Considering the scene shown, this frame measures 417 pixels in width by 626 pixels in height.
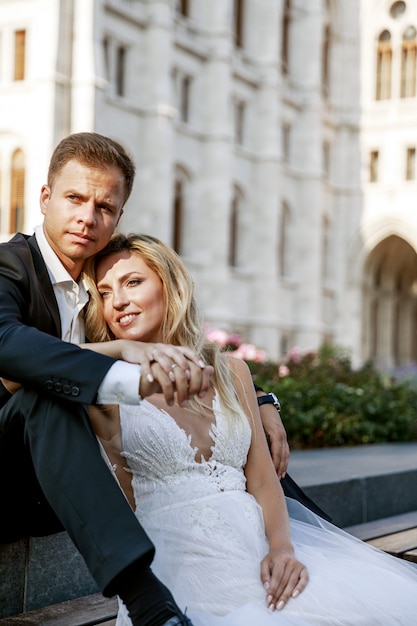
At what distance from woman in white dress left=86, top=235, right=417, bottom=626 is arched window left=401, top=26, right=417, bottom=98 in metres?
28.7

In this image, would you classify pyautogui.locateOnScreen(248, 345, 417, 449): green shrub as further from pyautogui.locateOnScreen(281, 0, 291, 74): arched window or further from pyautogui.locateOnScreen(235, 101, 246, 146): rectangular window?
pyautogui.locateOnScreen(281, 0, 291, 74): arched window

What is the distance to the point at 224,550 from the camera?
254cm

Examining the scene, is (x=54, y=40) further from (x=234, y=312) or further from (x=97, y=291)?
(x=97, y=291)

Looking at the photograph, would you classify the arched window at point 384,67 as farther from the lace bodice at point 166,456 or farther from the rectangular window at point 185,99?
the lace bodice at point 166,456

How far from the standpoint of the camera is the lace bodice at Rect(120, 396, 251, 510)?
103 inches

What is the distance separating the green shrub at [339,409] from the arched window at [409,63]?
2295cm

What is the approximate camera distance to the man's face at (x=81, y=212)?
2777 mm

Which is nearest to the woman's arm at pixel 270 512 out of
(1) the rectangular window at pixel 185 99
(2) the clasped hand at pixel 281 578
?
(2) the clasped hand at pixel 281 578

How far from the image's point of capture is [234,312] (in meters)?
24.9

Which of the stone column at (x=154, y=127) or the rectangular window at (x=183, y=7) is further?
the rectangular window at (x=183, y=7)

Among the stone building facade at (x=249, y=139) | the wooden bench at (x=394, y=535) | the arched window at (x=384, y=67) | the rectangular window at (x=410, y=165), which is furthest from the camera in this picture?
the arched window at (x=384, y=67)

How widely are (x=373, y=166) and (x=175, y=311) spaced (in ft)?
94.6

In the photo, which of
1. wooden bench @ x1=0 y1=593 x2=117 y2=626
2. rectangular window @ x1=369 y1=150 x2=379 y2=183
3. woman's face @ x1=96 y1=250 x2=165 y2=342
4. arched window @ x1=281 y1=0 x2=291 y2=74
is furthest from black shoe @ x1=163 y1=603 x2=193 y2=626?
rectangular window @ x1=369 y1=150 x2=379 y2=183

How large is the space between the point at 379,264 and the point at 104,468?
32.0 metres
